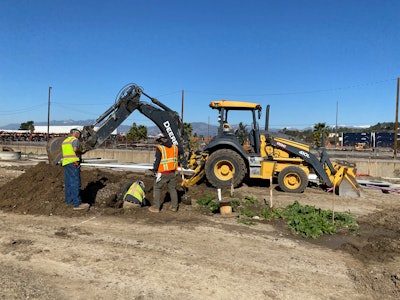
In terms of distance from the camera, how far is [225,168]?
1148cm

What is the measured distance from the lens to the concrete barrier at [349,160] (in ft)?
63.9

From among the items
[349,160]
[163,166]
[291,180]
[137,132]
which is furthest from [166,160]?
[137,132]

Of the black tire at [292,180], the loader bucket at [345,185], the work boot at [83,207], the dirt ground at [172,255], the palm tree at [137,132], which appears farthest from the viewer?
the palm tree at [137,132]

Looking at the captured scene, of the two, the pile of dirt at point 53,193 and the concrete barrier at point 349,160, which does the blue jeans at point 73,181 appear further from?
the concrete barrier at point 349,160

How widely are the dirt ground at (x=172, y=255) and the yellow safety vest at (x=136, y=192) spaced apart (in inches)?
13.2

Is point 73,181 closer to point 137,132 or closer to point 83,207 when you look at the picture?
point 83,207

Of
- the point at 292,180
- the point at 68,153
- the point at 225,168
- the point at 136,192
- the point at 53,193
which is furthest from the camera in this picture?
the point at 225,168

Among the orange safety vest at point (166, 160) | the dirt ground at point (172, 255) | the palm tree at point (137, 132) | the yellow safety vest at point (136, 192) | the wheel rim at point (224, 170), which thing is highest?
the palm tree at point (137, 132)

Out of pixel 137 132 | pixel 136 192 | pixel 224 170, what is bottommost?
pixel 136 192

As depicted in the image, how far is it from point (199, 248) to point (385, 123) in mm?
149060

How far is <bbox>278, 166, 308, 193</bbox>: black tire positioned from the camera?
1112 cm

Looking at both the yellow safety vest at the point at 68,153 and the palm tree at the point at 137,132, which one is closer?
the yellow safety vest at the point at 68,153

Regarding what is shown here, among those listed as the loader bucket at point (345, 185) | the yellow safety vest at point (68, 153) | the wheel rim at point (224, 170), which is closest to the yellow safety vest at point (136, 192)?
the yellow safety vest at point (68, 153)

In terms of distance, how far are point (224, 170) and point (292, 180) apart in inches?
87.6
